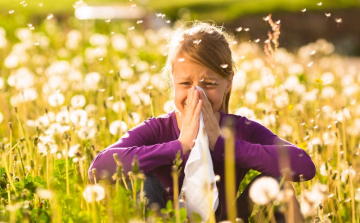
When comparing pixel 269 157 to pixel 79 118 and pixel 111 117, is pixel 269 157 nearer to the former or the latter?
pixel 79 118

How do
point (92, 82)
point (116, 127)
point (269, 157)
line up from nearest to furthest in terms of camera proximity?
point (269, 157)
point (116, 127)
point (92, 82)

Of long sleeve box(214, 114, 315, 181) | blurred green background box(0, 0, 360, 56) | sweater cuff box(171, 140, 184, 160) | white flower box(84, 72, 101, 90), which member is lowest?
long sleeve box(214, 114, 315, 181)

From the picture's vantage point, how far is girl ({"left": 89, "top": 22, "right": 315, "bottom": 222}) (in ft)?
6.03

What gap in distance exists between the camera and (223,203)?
1965mm

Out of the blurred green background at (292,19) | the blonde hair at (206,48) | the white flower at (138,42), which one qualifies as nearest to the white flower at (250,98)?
the blonde hair at (206,48)

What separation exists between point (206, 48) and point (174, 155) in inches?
16.7

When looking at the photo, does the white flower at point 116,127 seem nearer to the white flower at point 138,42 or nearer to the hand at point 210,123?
the hand at point 210,123

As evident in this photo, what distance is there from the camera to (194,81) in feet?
6.38

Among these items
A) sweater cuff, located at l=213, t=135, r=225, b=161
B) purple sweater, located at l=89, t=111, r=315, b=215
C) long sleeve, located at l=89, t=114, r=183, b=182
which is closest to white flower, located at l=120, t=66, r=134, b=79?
purple sweater, located at l=89, t=111, r=315, b=215

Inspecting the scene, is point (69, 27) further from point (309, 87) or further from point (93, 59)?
point (309, 87)

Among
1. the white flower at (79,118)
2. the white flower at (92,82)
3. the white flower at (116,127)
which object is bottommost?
the white flower at (116,127)

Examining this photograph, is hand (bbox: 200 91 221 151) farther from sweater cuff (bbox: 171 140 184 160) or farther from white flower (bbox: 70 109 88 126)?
white flower (bbox: 70 109 88 126)

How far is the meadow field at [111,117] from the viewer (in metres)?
1.61

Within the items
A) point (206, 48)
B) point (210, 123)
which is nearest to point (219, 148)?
point (210, 123)
